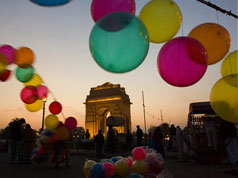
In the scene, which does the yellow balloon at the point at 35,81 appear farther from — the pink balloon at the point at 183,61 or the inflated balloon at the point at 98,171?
the pink balloon at the point at 183,61

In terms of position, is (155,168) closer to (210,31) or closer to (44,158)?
(210,31)

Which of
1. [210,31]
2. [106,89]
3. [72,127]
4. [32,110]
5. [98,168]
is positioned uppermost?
[106,89]

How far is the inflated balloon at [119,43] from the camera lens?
8.50 feet

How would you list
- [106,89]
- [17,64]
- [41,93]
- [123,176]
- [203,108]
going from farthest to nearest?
[106,89]
[203,108]
[41,93]
[17,64]
[123,176]

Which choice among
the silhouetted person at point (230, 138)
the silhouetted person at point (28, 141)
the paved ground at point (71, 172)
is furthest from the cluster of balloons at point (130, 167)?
the silhouetted person at point (28, 141)

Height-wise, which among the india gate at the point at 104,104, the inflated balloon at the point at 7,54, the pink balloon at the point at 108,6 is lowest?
the pink balloon at the point at 108,6

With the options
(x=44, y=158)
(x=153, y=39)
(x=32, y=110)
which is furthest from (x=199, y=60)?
(x=44, y=158)

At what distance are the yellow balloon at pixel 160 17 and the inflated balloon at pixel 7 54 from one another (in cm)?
376

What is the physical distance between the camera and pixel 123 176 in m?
4.03

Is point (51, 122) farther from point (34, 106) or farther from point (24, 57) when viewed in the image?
point (24, 57)

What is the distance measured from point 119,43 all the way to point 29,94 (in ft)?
15.1

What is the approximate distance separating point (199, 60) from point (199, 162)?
21.3 ft

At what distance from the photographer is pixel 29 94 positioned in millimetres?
6254

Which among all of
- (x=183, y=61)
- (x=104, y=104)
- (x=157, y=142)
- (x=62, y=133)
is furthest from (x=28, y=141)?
(x=104, y=104)
